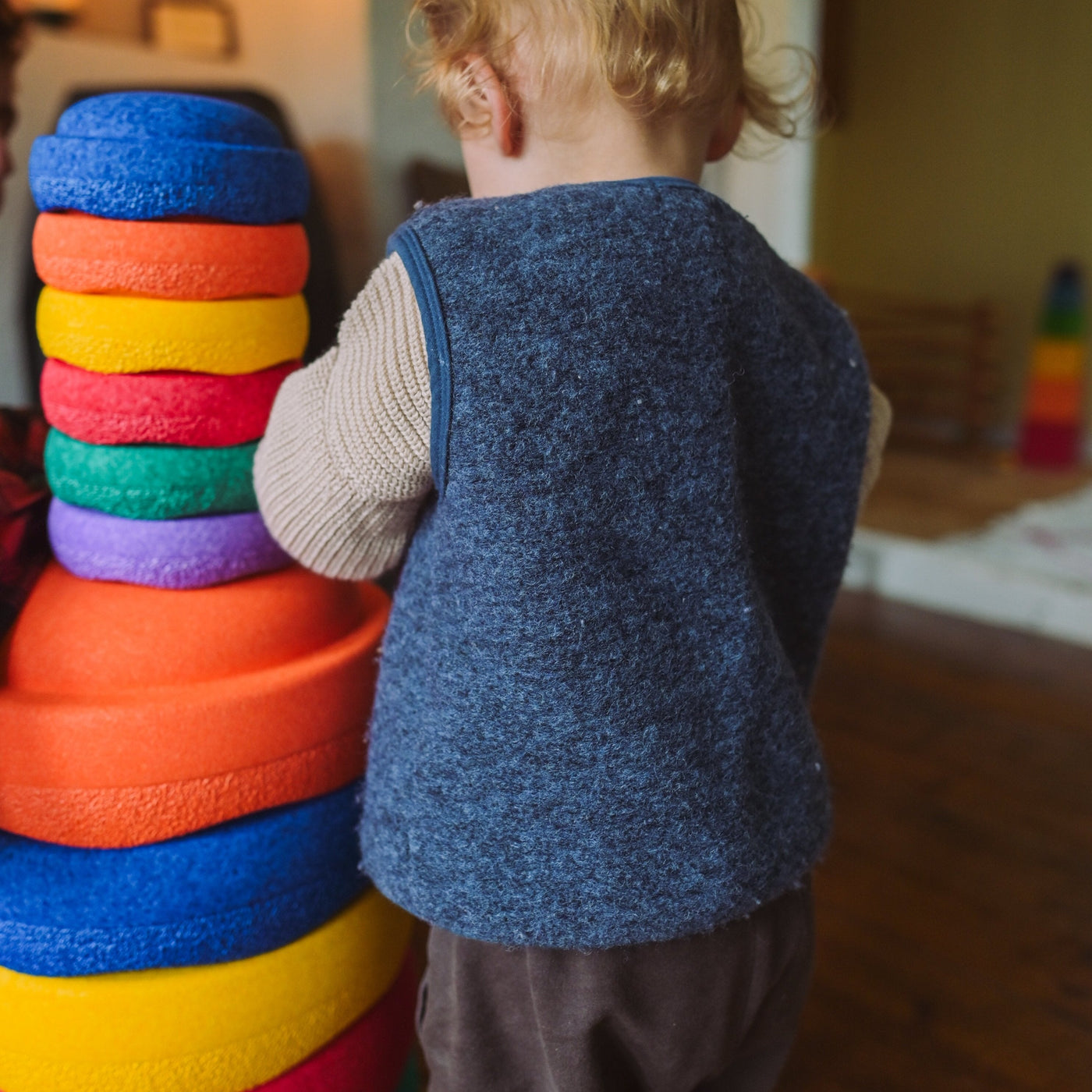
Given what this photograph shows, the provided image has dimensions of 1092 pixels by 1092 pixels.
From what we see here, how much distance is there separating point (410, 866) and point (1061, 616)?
2.08 meters

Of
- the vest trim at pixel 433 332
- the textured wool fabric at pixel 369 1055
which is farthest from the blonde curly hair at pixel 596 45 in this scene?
the textured wool fabric at pixel 369 1055

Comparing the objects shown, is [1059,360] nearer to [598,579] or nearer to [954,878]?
[954,878]

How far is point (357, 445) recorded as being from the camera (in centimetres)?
58

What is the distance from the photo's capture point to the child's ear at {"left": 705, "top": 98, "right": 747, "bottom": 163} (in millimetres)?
667

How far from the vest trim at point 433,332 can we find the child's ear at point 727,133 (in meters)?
0.22

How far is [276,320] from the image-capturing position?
0.70m

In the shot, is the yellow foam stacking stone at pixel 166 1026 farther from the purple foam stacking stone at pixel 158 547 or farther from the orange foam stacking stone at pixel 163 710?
the purple foam stacking stone at pixel 158 547

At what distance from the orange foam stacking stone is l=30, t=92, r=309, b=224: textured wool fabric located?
0.78 ft

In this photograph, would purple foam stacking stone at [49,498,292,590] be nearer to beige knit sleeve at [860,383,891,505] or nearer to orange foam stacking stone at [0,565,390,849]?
orange foam stacking stone at [0,565,390,849]

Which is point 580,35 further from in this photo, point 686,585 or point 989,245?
point 989,245

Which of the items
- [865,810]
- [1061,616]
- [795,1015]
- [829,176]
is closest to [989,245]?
[829,176]

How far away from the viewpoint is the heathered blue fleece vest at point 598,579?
544 millimetres

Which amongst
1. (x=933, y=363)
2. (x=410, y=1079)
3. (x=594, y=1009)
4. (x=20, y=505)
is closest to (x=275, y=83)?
(x=20, y=505)

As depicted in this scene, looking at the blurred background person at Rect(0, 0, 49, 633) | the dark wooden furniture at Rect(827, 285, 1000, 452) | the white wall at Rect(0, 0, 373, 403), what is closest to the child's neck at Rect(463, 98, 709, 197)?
the blurred background person at Rect(0, 0, 49, 633)
